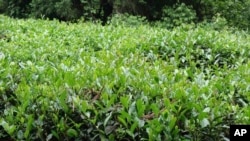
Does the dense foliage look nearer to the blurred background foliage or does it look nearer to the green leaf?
the green leaf

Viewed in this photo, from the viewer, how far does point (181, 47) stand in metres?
4.77

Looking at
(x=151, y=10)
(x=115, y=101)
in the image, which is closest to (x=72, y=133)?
(x=115, y=101)

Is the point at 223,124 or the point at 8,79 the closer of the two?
the point at 223,124

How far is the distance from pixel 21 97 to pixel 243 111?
131 centimetres

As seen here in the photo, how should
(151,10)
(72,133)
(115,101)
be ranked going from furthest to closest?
(151,10) < (115,101) < (72,133)

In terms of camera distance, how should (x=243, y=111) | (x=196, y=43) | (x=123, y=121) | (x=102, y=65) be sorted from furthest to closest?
(x=196, y=43)
(x=102, y=65)
(x=243, y=111)
(x=123, y=121)

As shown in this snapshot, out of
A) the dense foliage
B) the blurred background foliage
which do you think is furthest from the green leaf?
the blurred background foliage

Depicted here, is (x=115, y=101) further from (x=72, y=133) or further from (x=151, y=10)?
(x=151, y=10)

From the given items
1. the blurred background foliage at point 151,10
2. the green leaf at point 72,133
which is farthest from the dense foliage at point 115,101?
the blurred background foliage at point 151,10

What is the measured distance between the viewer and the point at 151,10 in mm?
11734

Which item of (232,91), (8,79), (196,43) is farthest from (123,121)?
(196,43)

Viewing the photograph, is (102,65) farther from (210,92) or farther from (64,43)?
(64,43)

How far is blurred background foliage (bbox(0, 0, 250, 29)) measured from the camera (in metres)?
11.1

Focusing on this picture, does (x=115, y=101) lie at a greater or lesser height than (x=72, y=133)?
greater
